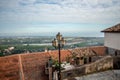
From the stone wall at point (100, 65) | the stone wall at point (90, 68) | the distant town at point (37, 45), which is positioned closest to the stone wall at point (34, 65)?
the distant town at point (37, 45)

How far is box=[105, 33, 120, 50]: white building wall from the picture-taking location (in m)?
10.6

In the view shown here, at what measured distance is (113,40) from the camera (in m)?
11.0

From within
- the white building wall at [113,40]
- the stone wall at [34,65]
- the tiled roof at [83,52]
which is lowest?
the stone wall at [34,65]

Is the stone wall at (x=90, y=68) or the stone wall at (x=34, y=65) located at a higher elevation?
the stone wall at (x=90, y=68)

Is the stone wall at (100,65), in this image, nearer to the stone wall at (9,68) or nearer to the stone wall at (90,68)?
the stone wall at (90,68)

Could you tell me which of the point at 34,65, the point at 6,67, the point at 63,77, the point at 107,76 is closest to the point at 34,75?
the point at 34,65

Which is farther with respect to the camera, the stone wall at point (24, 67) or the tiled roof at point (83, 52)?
the tiled roof at point (83, 52)

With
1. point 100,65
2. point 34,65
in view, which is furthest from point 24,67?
point 100,65

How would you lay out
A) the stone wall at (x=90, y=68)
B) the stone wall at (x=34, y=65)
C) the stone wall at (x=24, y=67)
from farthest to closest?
1. the stone wall at (x=34, y=65)
2. the stone wall at (x=24, y=67)
3. the stone wall at (x=90, y=68)

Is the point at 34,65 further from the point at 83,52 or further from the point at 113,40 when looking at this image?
the point at 113,40

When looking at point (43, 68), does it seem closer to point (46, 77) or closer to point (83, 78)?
point (46, 77)

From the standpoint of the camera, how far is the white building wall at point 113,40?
416 inches

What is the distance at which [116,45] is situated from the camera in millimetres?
10664

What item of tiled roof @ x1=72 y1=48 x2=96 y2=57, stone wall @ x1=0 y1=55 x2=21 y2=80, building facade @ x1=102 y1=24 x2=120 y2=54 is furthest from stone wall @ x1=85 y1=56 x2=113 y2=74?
tiled roof @ x1=72 y1=48 x2=96 y2=57
